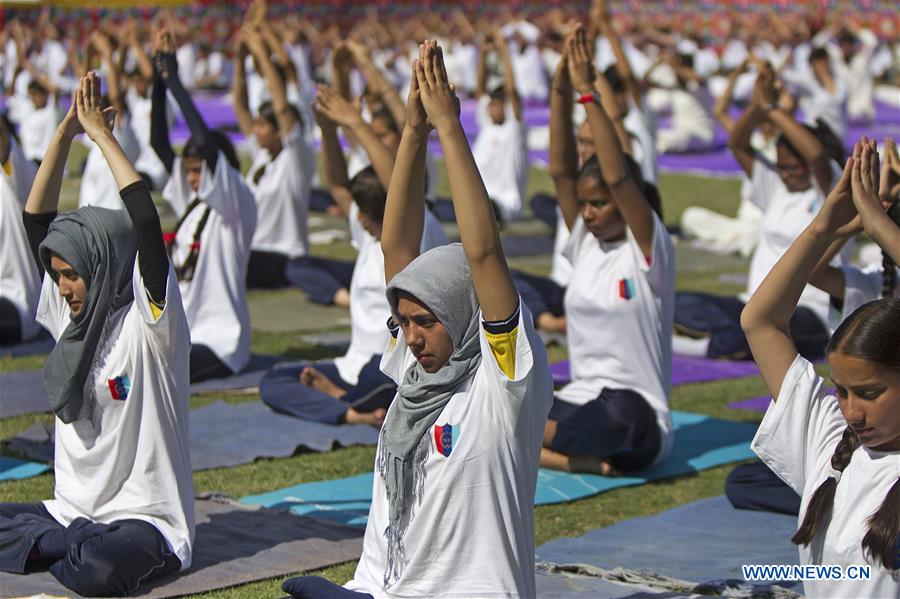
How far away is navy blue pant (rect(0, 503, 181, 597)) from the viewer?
4379 mm

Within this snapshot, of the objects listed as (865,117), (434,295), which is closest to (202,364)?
(434,295)

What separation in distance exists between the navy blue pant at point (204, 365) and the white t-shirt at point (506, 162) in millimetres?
5847

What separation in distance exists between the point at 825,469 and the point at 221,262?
15.8 feet

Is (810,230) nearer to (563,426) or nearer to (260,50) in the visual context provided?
(563,426)

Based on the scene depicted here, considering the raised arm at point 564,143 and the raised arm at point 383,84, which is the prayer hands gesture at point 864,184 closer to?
the raised arm at point 564,143

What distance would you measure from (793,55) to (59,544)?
19844mm

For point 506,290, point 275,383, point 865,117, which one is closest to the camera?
point 506,290

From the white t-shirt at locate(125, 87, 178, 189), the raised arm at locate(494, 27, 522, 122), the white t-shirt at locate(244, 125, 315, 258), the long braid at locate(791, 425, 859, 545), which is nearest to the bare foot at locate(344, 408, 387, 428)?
the long braid at locate(791, 425, 859, 545)

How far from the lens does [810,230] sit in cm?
355

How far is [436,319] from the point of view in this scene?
3.58 m

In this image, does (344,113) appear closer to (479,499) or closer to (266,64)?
(479,499)

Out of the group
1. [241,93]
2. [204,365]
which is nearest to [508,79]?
[241,93]

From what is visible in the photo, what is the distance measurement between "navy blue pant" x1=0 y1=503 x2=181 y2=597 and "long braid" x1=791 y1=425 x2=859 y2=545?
205 cm

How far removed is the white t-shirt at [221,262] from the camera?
7562 mm
